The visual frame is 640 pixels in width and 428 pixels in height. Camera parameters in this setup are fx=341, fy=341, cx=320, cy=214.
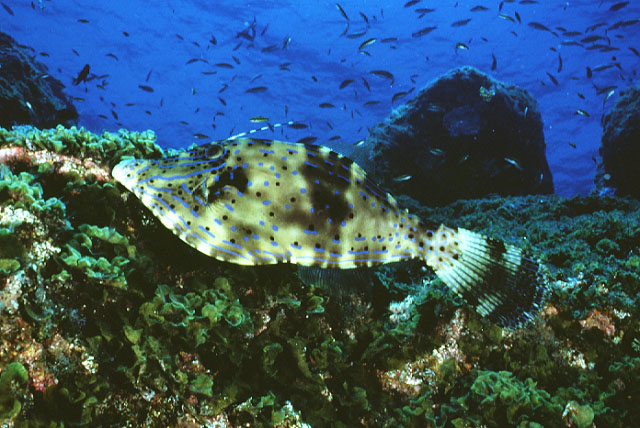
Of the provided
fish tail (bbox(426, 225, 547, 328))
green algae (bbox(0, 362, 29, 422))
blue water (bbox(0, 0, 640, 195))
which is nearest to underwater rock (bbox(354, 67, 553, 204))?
fish tail (bbox(426, 225, 547, 328))

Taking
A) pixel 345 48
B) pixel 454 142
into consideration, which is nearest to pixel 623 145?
pixel 454 142

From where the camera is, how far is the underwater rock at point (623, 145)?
1426 centimetres

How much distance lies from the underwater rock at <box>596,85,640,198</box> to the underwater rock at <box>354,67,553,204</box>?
423cm

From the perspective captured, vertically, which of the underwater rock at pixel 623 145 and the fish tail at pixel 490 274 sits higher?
the fish tail at pixel 490 274

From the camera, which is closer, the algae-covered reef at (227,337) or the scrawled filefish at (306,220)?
the algae-covered reef at (227,337)

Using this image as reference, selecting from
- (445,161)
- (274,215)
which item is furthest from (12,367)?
(445,161)

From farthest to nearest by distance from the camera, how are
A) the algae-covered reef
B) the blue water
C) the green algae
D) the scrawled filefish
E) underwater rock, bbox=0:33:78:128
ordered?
the blue water → underwater rock, bbox=0:33:78:128 → the scrawled filefish → the algae-covered reef → the green algae

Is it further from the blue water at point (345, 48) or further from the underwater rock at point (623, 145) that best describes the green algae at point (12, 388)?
the blue water at point (345, 48)

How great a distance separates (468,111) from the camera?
14.1m

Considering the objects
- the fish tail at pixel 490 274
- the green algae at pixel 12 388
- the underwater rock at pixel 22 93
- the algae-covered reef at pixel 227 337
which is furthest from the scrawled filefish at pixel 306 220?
the underwater rock at pixel 22 93

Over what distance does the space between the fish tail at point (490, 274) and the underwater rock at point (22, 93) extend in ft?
40.6

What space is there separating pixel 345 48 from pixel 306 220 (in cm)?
4984

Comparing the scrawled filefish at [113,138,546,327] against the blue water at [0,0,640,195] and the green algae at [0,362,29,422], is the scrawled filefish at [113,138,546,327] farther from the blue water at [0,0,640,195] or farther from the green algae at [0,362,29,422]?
the blue water at [0,0,640,195]

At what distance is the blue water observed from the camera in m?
37.9
